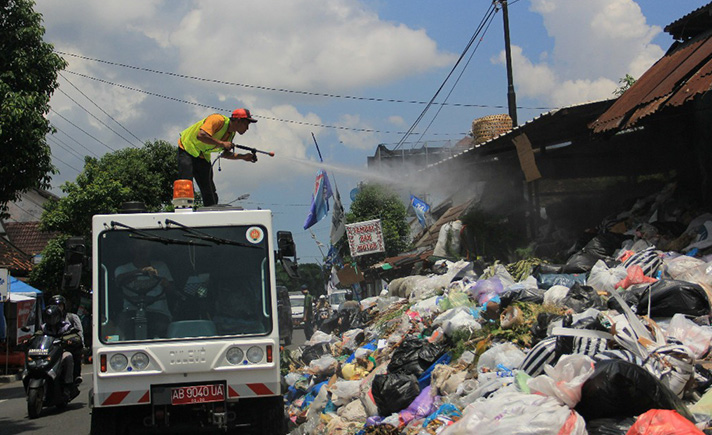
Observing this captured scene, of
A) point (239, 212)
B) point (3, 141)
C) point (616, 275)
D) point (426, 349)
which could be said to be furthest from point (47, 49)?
point (616, 275)

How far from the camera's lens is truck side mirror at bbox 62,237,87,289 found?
18.6 ft

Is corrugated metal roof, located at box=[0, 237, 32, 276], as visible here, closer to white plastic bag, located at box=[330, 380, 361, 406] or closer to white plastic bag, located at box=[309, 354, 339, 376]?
white plastic bag, located at box=[309, 354, 339, 376]

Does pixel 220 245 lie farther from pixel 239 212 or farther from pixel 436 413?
pixel 436 413

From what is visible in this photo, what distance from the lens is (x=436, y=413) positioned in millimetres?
6203

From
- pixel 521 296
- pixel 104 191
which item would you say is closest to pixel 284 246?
pixel 521 296

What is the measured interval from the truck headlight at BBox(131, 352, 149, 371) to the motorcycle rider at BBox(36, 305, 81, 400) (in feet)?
15.4

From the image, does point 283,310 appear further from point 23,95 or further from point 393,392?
point 393,392

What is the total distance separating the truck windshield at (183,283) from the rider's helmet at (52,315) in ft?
14.5

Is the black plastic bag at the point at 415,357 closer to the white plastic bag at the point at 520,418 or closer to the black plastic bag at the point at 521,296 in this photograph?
the black plastic bag at the point at 521,296

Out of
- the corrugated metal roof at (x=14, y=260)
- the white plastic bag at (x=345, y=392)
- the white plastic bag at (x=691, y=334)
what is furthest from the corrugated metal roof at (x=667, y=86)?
the corrugated metal roof at (x=14, y=260)

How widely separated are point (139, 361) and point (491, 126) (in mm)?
10748

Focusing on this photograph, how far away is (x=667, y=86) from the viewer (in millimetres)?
8555

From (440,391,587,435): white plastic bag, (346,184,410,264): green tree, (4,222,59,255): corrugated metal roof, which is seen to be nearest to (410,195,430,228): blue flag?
(346,184,410,264): green tree

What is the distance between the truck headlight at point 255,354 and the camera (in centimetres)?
556
